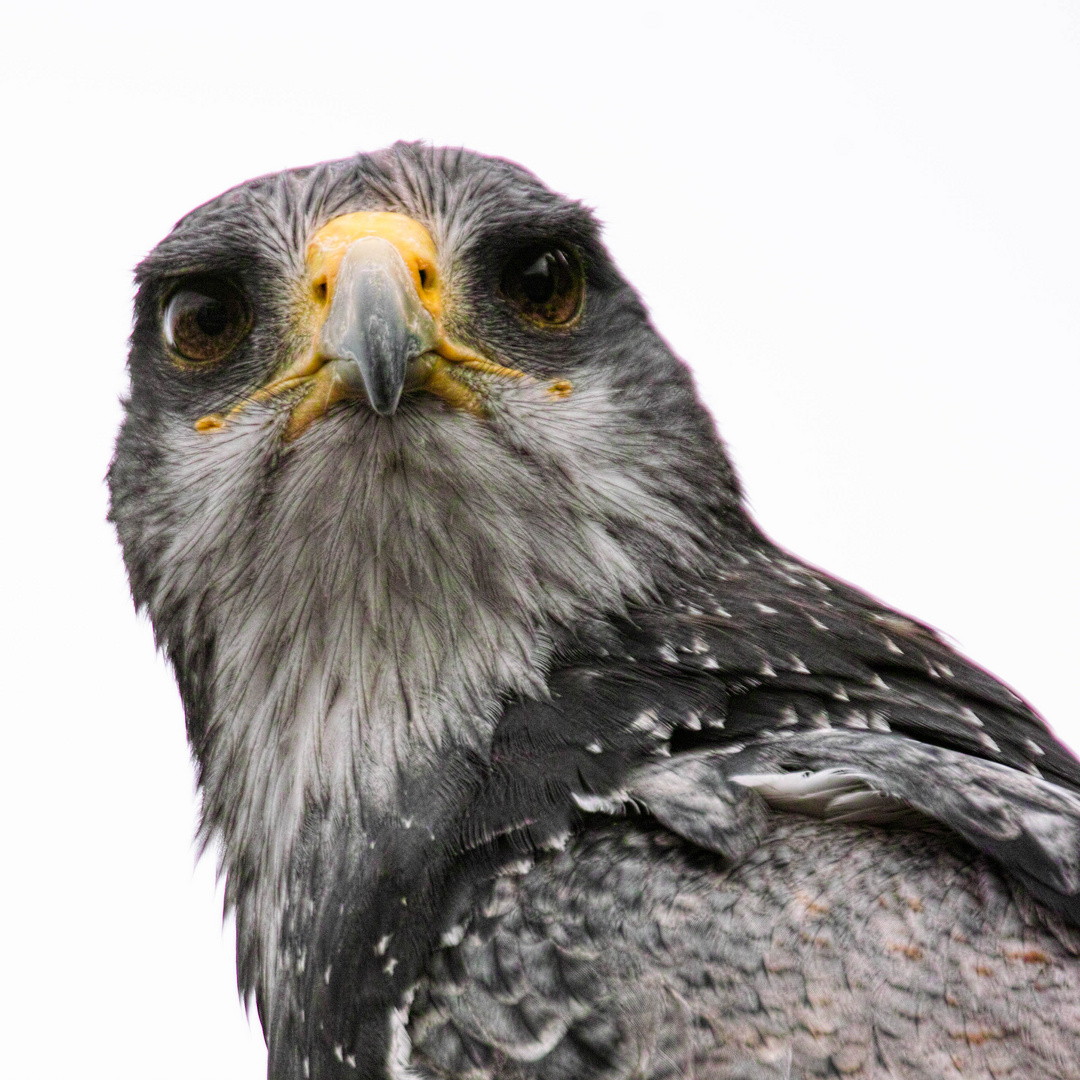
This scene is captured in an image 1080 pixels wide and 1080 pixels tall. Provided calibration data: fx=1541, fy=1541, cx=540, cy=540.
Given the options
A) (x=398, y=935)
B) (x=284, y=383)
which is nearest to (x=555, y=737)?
(x=398, y=935)

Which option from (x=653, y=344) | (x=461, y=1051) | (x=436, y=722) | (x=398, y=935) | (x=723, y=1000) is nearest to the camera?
(x=723, y=1000)

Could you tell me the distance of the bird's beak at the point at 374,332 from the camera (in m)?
3.86

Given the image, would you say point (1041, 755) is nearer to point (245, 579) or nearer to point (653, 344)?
point (653, 344)

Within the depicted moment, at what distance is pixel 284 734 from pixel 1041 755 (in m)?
2.15

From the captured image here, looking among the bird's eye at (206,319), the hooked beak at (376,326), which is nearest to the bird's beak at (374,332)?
the hooked beak at (376,326)

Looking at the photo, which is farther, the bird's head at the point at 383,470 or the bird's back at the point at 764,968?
the bird's head at the point at 383,470

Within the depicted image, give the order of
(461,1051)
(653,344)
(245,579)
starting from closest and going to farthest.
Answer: (461,1051), (245,579), (653,344)

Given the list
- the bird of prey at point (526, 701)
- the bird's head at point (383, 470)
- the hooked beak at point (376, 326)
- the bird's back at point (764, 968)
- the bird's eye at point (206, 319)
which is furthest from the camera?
the bird's eye at point (206, 319)

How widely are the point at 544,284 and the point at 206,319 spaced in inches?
39.6

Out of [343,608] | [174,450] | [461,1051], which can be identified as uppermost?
[174,450]

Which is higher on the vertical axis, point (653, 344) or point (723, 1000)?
point (653, 344)

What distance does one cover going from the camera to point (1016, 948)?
333 cm

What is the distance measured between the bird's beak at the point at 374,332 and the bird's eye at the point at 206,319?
22 centimetres

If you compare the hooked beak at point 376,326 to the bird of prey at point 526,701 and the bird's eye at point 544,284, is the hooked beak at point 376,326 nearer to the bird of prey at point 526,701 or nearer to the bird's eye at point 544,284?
the bird of prey at point 526,701
